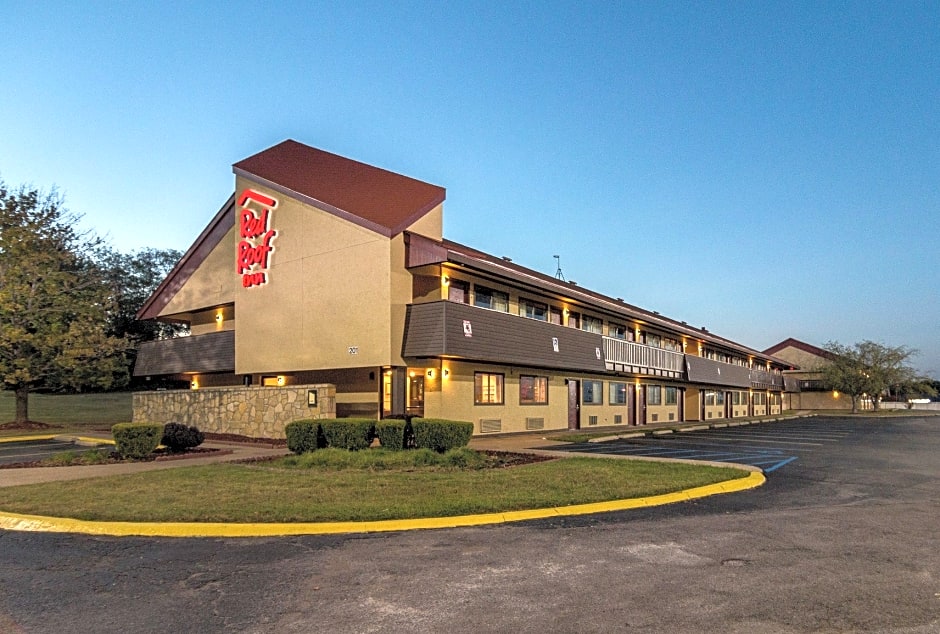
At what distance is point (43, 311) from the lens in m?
30.1

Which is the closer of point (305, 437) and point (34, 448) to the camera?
point (305, 437)

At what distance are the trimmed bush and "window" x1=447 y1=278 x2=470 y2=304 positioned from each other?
9.41m

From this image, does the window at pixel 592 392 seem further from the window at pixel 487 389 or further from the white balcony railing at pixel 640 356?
the window at pixel 487 389

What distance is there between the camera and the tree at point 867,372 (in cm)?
7156

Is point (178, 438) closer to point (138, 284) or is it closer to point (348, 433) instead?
point (348, 433)

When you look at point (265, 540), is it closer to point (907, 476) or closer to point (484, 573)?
point (484, 573)

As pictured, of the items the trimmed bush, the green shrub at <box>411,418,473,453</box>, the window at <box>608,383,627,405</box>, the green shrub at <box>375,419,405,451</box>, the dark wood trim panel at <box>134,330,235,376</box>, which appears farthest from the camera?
the window at <box>608,383,627,405</box>

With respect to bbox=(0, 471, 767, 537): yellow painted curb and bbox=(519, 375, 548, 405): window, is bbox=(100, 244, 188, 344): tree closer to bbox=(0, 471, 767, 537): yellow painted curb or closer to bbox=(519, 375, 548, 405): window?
bbox=(519, 375, 548, 405): window

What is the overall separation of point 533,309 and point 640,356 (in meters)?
8.87

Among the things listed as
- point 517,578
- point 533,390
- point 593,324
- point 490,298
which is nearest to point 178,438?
point 490,298

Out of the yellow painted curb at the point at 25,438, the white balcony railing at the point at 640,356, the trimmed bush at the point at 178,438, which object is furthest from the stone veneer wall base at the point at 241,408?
the white balcony railing at the point at 640,356

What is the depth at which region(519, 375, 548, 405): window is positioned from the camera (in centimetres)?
2675

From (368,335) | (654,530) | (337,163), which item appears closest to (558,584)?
(654,530)


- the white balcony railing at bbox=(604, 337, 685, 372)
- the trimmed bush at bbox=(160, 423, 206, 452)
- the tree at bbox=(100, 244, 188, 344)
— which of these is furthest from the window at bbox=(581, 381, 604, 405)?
the tree at bbox=(100, 244, 188, 344)
